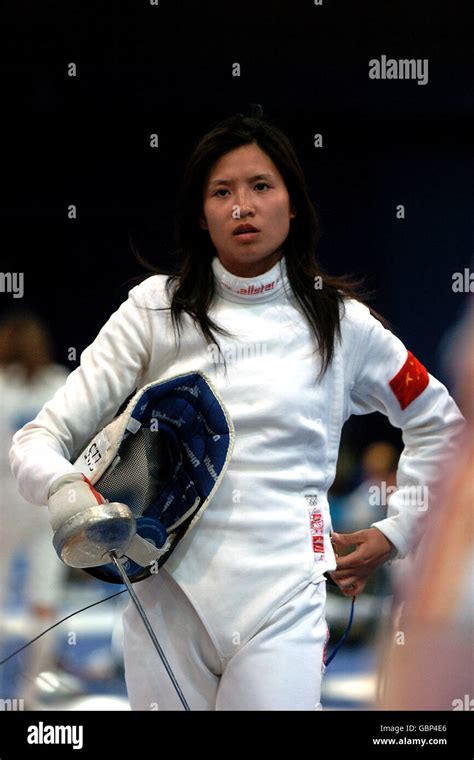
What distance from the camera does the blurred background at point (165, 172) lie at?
2.60 m

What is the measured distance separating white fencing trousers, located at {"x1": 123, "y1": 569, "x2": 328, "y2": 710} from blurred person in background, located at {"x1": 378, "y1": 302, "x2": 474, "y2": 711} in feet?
2.17

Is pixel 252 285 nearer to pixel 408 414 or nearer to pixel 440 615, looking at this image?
pixel 408 414

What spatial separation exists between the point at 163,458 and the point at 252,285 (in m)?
0.36

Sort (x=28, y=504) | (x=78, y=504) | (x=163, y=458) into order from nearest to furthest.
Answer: (x=78, y=504) < (x=163, y=458) < (x=28, y=504)

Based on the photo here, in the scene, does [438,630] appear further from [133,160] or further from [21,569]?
[133,160]

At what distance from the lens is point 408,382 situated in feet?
7.34

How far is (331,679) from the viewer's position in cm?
266

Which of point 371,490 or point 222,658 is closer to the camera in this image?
point 222,658

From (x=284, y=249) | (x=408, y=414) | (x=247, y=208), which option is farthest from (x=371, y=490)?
(x=247, y=208)

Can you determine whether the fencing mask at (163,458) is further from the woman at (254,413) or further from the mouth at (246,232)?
the mouth at (246,232)

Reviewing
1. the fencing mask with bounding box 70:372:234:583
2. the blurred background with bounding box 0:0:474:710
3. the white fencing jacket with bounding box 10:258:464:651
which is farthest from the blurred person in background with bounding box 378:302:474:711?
the fencing mask with bounding box 70:372:234:583

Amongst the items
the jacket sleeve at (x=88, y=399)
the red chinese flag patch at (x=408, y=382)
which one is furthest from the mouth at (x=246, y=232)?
the red chinese flag patch at (x=408, y=382)

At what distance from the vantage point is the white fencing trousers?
1940 mm
